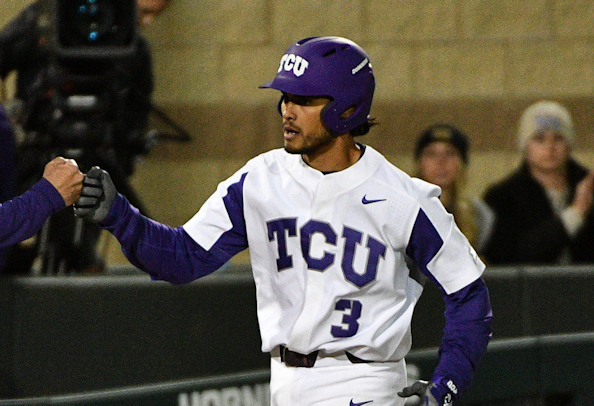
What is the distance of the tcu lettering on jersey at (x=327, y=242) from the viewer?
3.11 m

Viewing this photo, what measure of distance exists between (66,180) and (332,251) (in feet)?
2.46

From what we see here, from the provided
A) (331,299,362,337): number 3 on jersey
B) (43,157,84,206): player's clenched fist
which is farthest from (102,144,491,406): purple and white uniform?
(43,157,84,206): player's clenched fist

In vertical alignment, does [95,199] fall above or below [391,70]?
below

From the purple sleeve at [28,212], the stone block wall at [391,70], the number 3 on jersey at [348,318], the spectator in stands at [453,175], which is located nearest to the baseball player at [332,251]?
the number 3 on jersey at [348,318]

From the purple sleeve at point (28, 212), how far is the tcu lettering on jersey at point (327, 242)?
603mm

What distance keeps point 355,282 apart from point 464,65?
13.9 ft

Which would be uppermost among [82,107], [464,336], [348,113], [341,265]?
[82,107]

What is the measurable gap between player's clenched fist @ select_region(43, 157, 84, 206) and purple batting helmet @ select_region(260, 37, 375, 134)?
0.57 m

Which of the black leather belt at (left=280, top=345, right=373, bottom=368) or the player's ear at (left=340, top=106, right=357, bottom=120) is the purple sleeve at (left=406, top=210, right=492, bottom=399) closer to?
the black leather belt at (left=280, top=345, right=373, bottom=368)

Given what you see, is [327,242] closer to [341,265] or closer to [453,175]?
[341,265]

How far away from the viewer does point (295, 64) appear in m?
3.12

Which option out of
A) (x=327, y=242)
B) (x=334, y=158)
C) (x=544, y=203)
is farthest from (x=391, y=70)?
(x=327, y=242)

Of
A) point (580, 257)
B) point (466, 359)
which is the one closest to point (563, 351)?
point (580, 257)

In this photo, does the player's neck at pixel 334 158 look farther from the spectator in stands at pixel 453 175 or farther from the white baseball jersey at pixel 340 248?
the spectator in stands at pixel 453 175
